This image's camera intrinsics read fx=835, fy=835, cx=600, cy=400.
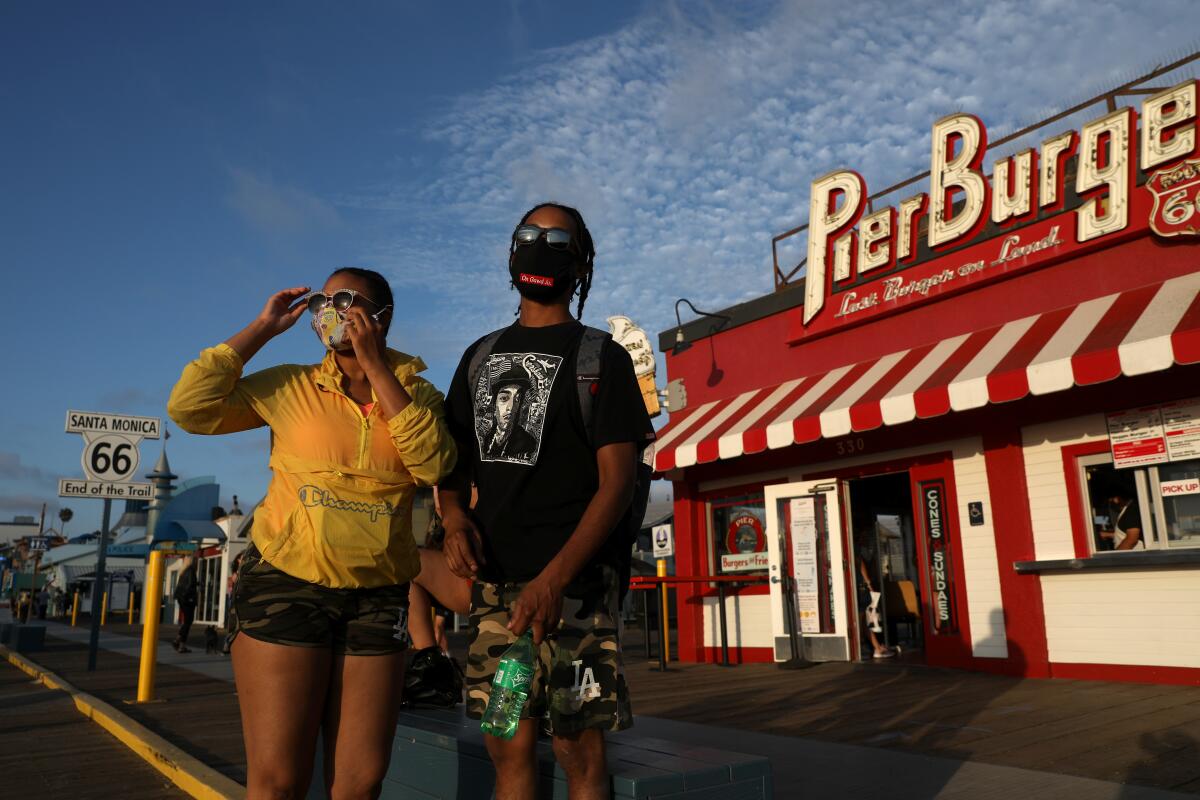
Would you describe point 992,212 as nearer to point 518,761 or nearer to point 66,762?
point 518,761

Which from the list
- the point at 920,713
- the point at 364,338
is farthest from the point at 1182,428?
the point at 364,338

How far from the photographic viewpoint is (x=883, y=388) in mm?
8266

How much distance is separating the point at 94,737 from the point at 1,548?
84040mm

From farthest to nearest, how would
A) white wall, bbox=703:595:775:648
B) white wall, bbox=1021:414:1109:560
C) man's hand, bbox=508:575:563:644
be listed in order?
white wall, bbox=703:595:775:648 → white wall, bbox=1021:414:1109:560 → man's hand, bbox=508:575:563:644

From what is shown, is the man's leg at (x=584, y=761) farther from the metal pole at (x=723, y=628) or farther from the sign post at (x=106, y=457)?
the sign post at (x=106, y=457)

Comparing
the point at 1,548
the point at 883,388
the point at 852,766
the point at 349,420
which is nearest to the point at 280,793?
the point at 349,420

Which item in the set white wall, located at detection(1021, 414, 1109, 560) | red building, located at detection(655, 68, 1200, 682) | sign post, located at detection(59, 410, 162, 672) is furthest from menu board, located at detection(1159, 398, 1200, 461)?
sign post, located at detection(59, 410, 162, 672)

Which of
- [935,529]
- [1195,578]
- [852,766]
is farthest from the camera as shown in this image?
[935,529]

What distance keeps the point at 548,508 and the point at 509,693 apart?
1.38ft

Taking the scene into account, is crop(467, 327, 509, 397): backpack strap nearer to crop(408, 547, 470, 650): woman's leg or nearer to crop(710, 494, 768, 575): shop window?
crop(408, 547, 470, 650): woman's leg

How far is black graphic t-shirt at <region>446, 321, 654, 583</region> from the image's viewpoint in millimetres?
1938

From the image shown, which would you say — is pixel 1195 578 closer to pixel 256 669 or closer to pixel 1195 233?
pixel 1195 233

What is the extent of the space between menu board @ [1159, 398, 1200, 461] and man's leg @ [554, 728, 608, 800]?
7.18 m

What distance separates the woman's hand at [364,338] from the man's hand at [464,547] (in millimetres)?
462
